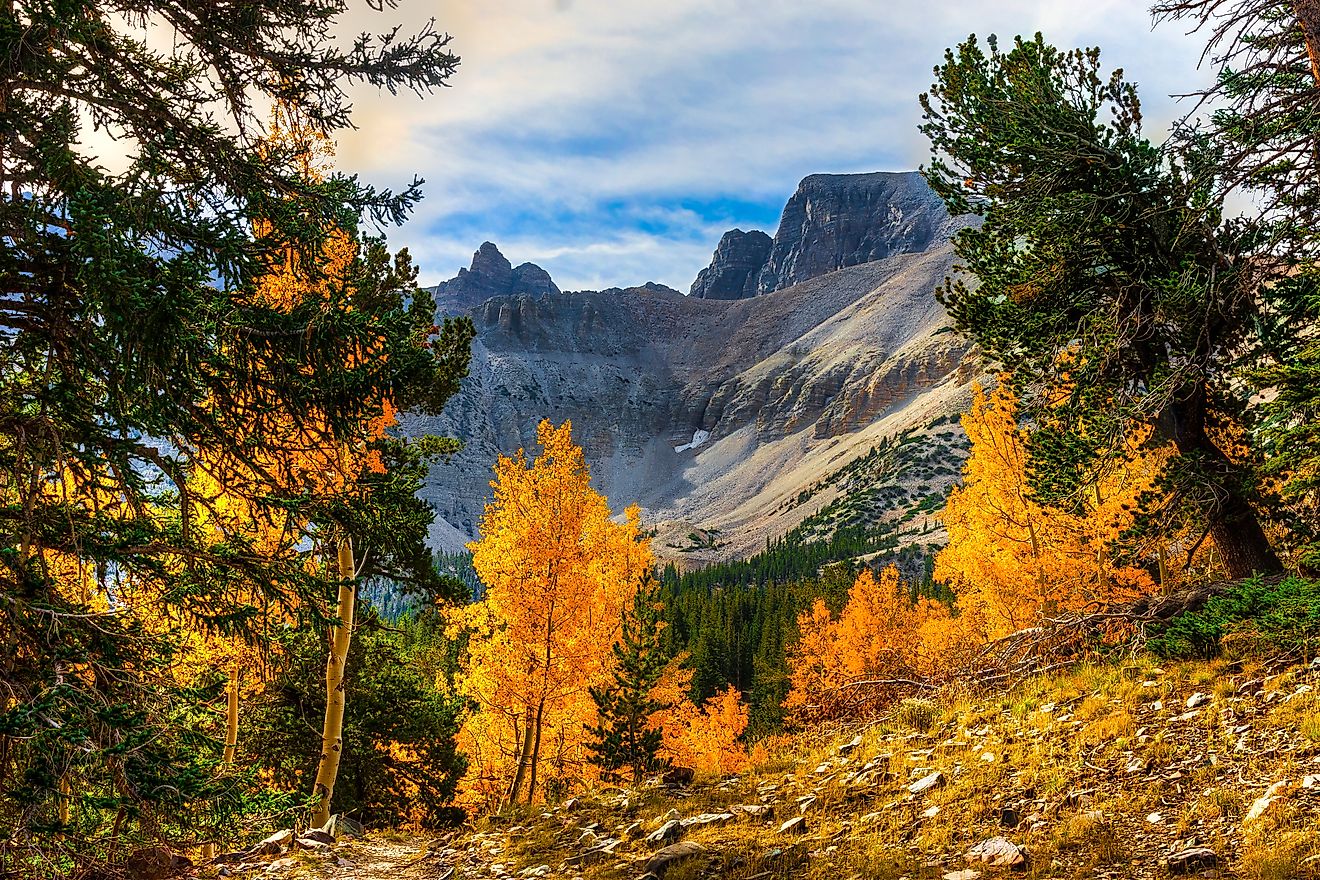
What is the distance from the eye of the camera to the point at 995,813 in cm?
651

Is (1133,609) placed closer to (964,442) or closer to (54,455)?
Answer: (54,455)

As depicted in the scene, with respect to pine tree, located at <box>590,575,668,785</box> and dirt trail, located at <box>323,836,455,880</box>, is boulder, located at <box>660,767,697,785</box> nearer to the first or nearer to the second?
dirt trail, located at <box>323,836,455,880</box>

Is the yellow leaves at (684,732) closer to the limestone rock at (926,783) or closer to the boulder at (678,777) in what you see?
the boulder at (678,777)

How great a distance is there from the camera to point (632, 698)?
2391cm

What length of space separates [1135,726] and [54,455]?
9.81m

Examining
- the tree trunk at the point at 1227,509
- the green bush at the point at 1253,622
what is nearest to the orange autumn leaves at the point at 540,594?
the green bush at the point at 1253,622

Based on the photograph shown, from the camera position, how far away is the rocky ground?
538cm

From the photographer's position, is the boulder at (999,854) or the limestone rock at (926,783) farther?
the limestone rock at (926,783)

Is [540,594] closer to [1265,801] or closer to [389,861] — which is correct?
[389,861]

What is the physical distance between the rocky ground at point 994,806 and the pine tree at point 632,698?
12.9 m

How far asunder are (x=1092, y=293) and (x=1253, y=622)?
6.03 meters

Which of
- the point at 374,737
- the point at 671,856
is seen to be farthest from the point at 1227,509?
the point at 374,737

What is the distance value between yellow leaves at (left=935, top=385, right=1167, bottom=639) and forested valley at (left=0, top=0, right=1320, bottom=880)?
0.98 feet

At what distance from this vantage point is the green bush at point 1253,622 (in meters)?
7.98
